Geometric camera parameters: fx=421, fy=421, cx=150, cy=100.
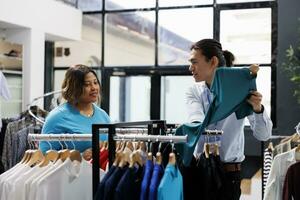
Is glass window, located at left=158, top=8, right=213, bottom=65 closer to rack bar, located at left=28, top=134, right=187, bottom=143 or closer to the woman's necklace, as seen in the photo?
the woman's necklace

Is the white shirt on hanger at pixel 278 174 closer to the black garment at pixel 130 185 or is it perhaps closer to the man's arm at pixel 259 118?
the man's arm at pixel 259 118

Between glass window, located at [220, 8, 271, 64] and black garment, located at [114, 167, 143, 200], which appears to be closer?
black garment, located at [114, 167, 143, 200]

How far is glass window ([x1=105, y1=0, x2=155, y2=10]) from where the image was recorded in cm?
823

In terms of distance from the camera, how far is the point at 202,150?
2.24 m

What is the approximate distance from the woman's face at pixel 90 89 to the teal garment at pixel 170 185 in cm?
103

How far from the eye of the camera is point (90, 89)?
105 inches

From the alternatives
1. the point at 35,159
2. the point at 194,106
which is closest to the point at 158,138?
the point at 194,106

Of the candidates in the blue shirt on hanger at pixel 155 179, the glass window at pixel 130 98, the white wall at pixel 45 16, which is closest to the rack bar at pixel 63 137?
the blue shirt on hanger at pixel 155 179

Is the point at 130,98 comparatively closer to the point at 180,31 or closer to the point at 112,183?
the point at 180,31

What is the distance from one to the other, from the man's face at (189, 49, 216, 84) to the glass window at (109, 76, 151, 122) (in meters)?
5.97

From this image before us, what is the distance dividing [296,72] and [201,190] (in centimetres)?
519

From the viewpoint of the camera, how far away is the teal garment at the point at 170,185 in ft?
5.47

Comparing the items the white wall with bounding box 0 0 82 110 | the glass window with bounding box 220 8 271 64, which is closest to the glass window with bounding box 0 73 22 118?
the white wall with bounding box 0 0 82 110

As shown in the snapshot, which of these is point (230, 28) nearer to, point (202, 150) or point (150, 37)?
point (150, 37)
